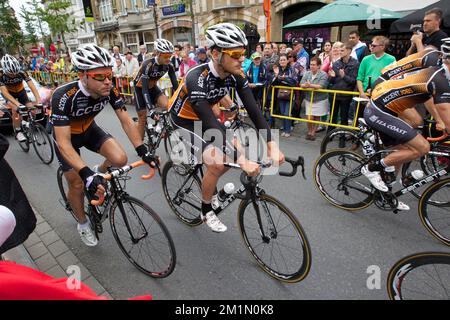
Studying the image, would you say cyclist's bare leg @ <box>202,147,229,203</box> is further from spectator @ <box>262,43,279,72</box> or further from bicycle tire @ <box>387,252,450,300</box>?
spectator @ <box>262,43,279,72</box>

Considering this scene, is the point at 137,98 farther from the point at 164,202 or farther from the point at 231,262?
the point at 231,262

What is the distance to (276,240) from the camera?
288cm

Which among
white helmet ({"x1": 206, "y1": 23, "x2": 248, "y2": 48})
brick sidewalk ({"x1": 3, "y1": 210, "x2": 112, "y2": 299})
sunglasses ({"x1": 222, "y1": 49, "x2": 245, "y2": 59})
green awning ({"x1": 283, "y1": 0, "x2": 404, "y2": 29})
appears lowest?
brick sidewalk ({"x1": 3, "y1": 210, "x2": 112, "y2": 299})

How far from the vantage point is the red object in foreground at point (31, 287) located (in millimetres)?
1025

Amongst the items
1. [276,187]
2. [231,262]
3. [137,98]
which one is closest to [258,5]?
[137,98]

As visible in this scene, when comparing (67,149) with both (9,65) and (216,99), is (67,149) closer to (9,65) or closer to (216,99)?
(216,99)

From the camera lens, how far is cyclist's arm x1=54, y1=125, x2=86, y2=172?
2547 millimetres

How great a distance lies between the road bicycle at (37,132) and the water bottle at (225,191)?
458 cm

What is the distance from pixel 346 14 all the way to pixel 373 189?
8087 millimetres

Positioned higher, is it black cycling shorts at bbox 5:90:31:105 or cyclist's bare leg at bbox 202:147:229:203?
black cycling shorts at bbox 5:90:31:105

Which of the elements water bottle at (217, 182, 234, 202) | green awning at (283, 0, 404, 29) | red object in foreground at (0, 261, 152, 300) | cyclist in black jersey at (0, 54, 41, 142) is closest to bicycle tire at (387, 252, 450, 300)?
water bottle at (217, 182, 234, 202)

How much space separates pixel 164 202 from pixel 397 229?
3.13 metres

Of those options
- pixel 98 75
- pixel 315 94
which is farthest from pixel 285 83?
pixel 98 75

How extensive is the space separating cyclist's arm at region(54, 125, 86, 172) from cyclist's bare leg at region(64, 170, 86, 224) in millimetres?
442
